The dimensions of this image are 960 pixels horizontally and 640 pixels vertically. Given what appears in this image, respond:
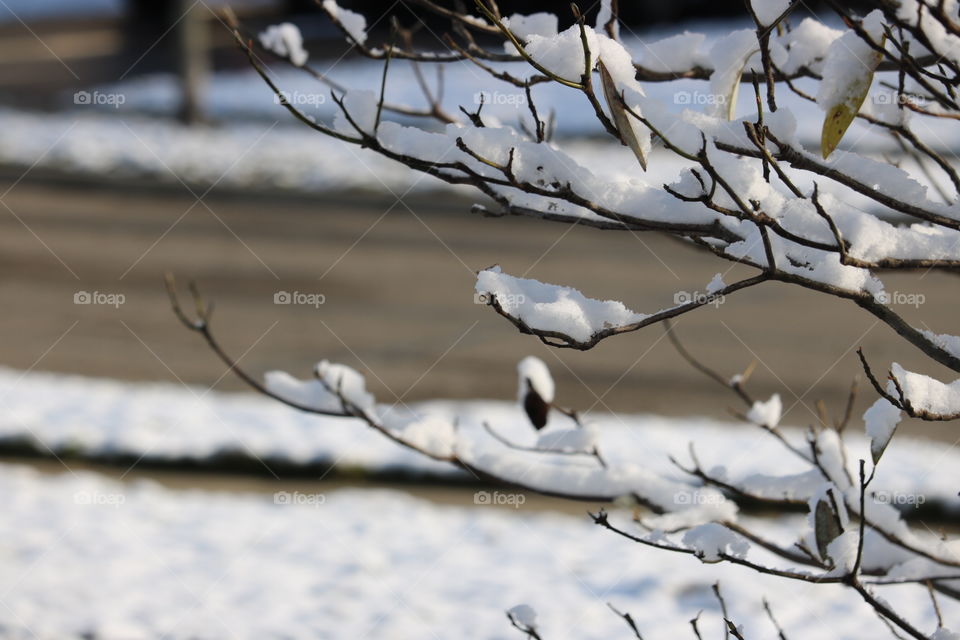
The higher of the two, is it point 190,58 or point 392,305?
point 190,58

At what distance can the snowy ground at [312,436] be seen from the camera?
4562 millimetres

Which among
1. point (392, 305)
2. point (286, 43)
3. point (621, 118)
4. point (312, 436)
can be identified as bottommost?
point (312, 436)

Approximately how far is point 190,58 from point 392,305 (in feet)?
24.5

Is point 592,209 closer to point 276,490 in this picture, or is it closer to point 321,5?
point 321,5

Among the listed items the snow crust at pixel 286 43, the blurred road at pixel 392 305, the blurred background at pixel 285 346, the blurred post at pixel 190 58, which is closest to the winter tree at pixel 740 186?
the blurred background at pixel 285 346

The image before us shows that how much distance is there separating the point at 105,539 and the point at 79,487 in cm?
61

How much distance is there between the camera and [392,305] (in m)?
7.68

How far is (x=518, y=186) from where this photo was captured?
1475 millimetres

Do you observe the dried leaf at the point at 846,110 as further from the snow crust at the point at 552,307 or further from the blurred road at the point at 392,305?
the blurred road at the point at 392,305

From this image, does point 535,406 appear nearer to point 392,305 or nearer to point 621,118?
point 621,118

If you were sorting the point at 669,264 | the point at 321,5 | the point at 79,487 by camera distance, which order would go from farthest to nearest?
the point at 669,264, the point at 79,487, the point at 321,5

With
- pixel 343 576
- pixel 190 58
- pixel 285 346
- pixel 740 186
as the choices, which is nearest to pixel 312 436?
pixel 343 576

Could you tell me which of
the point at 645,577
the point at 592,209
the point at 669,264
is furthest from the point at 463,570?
the point at 669,264

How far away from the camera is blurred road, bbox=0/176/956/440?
6.16 metres
